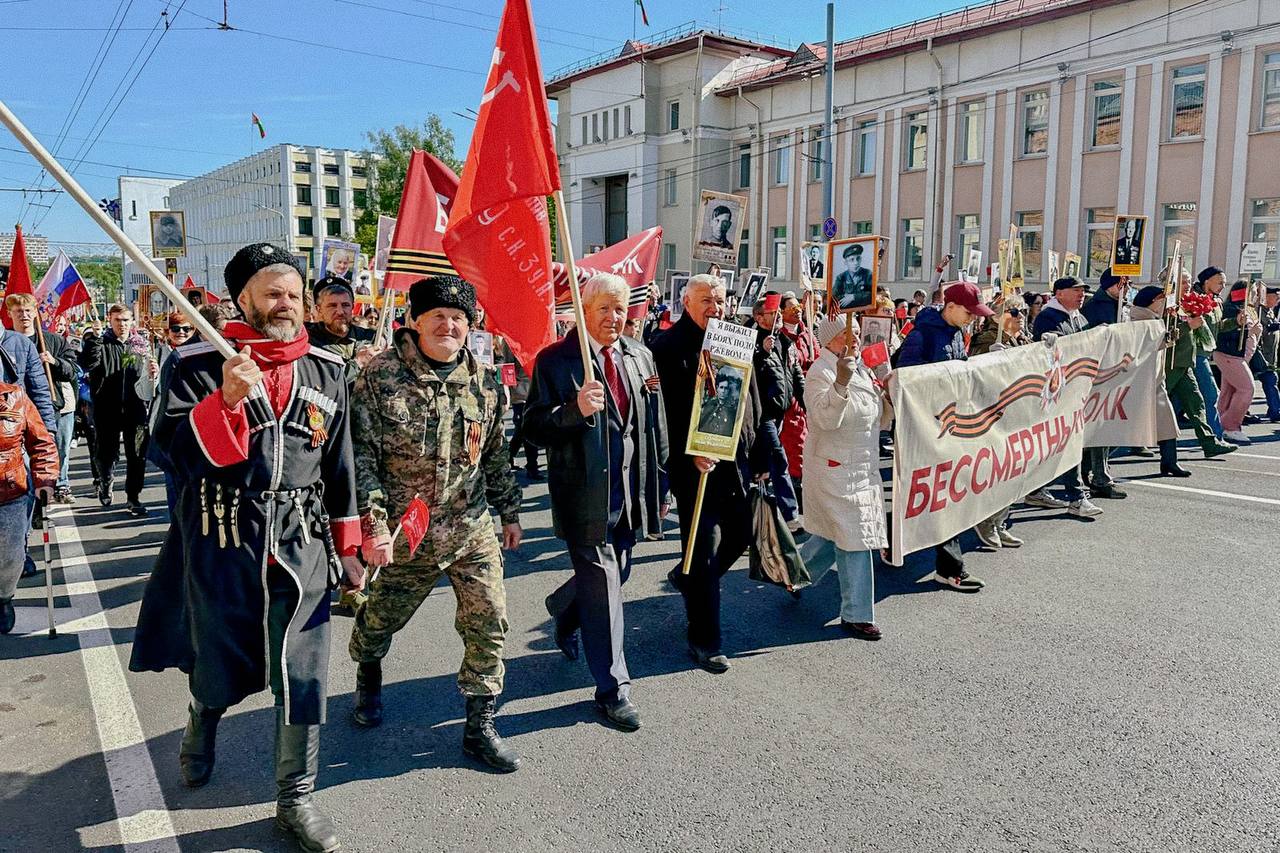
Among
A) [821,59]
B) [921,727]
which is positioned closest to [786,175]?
[821,59]

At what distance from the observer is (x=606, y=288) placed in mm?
4348

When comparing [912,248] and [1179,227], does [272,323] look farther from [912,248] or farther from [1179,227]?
[912,248]

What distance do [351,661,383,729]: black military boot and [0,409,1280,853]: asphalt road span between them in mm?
64

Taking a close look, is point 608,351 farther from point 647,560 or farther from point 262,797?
point 647,560

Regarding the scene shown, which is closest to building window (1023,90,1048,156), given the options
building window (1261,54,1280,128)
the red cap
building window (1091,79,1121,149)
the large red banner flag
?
building window (1091,79,1121,149)

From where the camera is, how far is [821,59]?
123ft

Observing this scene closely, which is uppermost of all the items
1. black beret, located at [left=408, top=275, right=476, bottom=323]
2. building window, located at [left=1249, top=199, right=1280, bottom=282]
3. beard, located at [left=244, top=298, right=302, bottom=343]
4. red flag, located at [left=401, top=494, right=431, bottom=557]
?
building window, located at [left=1249, top=199, right=1280, bottom=282]

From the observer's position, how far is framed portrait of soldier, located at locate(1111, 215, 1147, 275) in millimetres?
9844

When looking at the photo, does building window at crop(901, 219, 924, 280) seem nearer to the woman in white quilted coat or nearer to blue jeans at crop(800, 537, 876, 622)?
the woman in white quilted coat

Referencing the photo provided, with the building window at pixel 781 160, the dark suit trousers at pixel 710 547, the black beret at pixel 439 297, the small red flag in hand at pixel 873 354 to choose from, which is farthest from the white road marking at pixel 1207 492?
the building window at pixel 781 160

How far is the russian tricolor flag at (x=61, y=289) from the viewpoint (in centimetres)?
1247

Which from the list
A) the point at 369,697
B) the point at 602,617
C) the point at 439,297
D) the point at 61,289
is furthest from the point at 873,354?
the point at 61,289

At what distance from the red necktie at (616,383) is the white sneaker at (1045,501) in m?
5.23

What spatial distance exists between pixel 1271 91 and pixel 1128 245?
18.4 m
